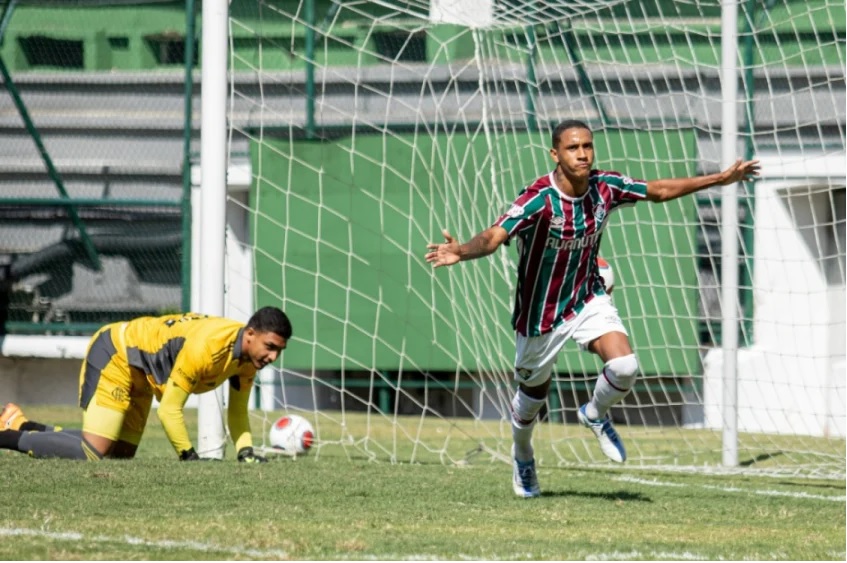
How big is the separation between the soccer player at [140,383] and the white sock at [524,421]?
1.60m

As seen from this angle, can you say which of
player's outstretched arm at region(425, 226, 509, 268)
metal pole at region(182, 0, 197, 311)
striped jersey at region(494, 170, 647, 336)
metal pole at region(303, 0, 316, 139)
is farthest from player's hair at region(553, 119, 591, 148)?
metal pole at region(182, 0, 197, 311)

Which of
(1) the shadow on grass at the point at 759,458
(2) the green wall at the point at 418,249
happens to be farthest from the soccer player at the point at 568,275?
(2) the green wall at the point at 418,249

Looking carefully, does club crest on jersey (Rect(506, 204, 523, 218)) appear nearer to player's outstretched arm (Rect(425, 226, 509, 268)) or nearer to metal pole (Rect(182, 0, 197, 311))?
player's outstretched arm (Rect(425, 226, 509, 268))

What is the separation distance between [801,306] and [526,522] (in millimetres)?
7862

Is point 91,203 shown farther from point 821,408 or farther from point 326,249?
point 821,408

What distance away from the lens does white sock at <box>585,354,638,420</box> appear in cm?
666

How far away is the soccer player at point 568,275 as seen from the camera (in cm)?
678

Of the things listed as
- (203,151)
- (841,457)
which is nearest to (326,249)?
(203,151)

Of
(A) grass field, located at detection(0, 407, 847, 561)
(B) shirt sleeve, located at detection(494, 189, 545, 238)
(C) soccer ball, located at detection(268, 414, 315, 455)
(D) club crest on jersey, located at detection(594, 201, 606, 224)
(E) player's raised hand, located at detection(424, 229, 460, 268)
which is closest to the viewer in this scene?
(A) grass field, located at detection(0, 407, 847, 561)

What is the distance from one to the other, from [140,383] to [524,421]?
99.1 inches

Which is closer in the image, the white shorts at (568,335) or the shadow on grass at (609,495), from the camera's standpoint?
the white shorts at (568,335)

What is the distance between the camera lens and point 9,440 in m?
8.30

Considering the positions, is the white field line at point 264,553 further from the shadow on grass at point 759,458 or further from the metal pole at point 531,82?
the metal pole at point 531,82

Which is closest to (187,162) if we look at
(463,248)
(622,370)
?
(622,370)
